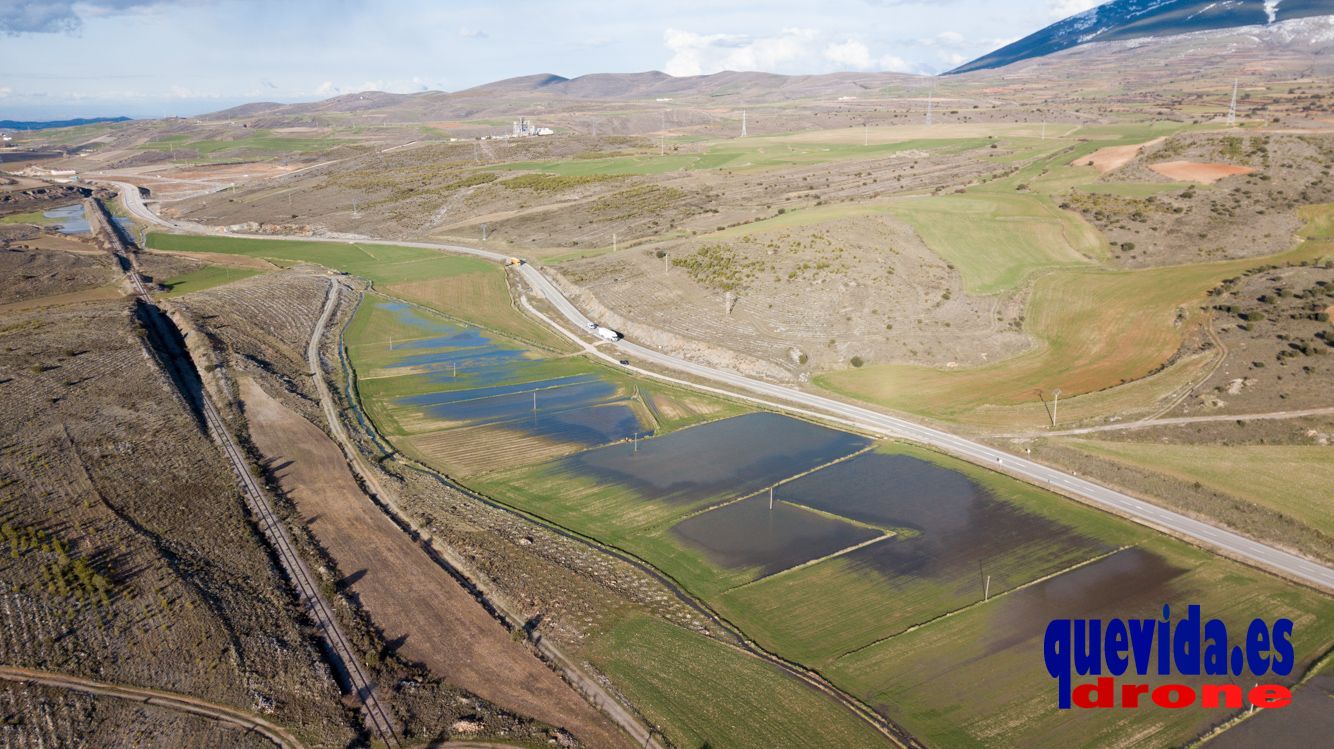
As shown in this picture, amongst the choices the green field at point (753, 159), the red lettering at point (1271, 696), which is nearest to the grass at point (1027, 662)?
the red lettering at point (1271, 696)

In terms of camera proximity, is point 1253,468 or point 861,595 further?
point 1253,468

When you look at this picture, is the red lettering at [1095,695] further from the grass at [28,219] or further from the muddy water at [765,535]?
the grass at [28,219]

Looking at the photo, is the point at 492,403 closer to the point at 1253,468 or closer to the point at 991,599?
the point at 991,599

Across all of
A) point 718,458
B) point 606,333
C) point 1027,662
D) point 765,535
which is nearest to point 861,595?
point 765,535

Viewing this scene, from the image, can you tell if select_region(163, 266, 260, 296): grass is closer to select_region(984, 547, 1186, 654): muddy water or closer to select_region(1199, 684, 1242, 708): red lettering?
select_region(984, 547, 1186, 654): muddy water

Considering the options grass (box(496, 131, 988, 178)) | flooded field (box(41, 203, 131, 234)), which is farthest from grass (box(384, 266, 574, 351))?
flooded field (box(41, 203, 131, 234))

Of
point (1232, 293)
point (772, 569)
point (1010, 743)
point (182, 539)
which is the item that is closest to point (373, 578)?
point (182, 539)

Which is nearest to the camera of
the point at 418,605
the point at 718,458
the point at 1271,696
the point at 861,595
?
the point at 1271,696
